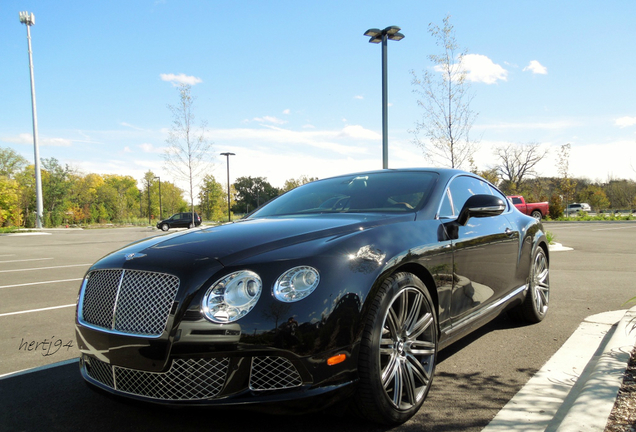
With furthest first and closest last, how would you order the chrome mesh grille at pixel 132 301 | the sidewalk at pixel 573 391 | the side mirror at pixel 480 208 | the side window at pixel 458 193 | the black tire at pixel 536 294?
the black tire at pixel 536 294 < the side window at pixel 458 193 < the side mirror at pixel 480 208 < the sidewalk at pixel 573 391 < the chrome mesh grille at pixel 132 301

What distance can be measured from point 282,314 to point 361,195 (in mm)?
1757

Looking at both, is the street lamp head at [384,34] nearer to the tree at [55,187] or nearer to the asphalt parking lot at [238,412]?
the asphalt parking lot at [238,412]

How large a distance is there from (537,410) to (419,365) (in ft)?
2.31

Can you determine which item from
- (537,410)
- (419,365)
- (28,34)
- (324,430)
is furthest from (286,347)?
(28,34)

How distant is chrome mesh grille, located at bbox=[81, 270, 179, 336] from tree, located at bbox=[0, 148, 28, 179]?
6951 centimetres

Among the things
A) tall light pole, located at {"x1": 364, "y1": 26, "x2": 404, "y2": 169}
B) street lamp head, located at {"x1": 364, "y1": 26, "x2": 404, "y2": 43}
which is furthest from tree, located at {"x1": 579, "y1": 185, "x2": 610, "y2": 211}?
street lamp head, located at {"x1": 364, "y1": 26, "x2": 404, "y2": 43}

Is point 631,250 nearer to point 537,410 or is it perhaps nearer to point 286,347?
point 537,410

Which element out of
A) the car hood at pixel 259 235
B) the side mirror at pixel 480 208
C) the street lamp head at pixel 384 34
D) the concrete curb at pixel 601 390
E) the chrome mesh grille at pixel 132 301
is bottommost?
the concrete curb at pixel 601 390

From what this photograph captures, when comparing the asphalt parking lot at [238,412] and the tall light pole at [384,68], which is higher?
the tall light pole at [384,68]

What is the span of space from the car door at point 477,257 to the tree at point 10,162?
69691 mm

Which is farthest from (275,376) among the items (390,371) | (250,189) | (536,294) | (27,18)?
(250,189)

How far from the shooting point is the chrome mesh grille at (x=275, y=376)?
6.90 ft

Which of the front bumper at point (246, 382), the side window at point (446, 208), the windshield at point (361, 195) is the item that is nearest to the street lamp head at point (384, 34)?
the windshield at point (361, 195)

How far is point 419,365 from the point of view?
8.95 ft
